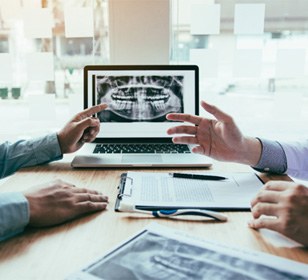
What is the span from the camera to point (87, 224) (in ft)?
2.46

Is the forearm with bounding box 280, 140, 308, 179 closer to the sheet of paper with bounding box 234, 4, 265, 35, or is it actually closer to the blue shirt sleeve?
the sheet of paper with bounding box 234, 4, 265, 35

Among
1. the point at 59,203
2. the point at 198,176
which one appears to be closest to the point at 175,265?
the point at 59,203

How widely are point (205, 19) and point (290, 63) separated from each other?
0.38m

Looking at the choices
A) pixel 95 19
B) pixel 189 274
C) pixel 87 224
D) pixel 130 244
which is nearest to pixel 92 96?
pixel 95 19

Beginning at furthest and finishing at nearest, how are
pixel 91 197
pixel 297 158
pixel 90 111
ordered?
pixel 90 111 → pixel 297 158 → pixel 91 197

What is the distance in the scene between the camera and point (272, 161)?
1050mm

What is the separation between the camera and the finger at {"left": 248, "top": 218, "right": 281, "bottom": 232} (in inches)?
26.9

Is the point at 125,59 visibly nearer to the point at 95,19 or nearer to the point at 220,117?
the point at 95,19

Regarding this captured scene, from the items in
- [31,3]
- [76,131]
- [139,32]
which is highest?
[31,3]

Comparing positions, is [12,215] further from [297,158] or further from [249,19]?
[249,19]

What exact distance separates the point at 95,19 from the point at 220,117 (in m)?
0.79

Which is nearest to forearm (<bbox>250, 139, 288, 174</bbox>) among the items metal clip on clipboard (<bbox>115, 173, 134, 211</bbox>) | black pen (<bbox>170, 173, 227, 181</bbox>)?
black pen (<bbox>170, 173, 227, 181</bbox>)

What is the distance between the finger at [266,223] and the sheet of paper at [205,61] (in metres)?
0.89

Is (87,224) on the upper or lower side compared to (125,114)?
lower
